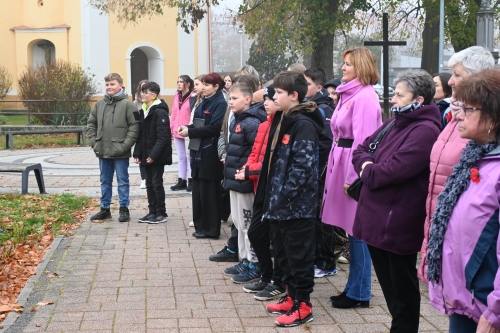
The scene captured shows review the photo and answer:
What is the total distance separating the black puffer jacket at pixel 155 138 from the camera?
918 centimetres

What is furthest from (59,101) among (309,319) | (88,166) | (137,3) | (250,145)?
(309,319)

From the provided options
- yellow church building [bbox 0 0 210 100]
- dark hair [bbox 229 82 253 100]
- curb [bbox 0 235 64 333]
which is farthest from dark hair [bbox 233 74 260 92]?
yellow church building [bbox 0 0 210 100]

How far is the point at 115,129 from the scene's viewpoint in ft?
30.7

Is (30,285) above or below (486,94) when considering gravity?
below

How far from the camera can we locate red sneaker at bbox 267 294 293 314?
5.59 meters

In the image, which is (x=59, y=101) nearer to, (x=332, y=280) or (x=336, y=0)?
(x=336, y=0)

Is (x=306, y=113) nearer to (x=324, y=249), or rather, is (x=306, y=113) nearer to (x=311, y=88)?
(x=311, y=88)

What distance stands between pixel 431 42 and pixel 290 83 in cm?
2133

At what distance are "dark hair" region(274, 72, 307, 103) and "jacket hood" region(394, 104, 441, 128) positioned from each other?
44.5 inches

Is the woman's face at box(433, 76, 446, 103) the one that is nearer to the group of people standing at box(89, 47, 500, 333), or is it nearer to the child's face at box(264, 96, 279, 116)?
→ the group of people standing at box(89, 47, 500, 333)

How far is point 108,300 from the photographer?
5.96m

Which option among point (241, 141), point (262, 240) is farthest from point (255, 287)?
point (241, 141)

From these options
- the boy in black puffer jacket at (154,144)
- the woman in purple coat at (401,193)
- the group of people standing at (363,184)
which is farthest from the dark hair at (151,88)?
the woman in purple coat at (401,193)

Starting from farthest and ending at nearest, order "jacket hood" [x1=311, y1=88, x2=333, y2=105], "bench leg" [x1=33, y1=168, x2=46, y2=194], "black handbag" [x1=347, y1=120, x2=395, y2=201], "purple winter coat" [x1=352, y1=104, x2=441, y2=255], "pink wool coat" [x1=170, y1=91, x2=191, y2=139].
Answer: "bench leg" [x1=33, y1=168, x2=46, y2=194]
"pink wool coat" [x1=170, y1=91, x2=191, y2=139]
"jacket hood" [x1=311, y1=88, x2=333, y2=105]
"black handbag" [x1=347, y1=120, x2=395, y2=201]
"purple winter coat" [x1=352, y1=104, x2=441, y2=255]
